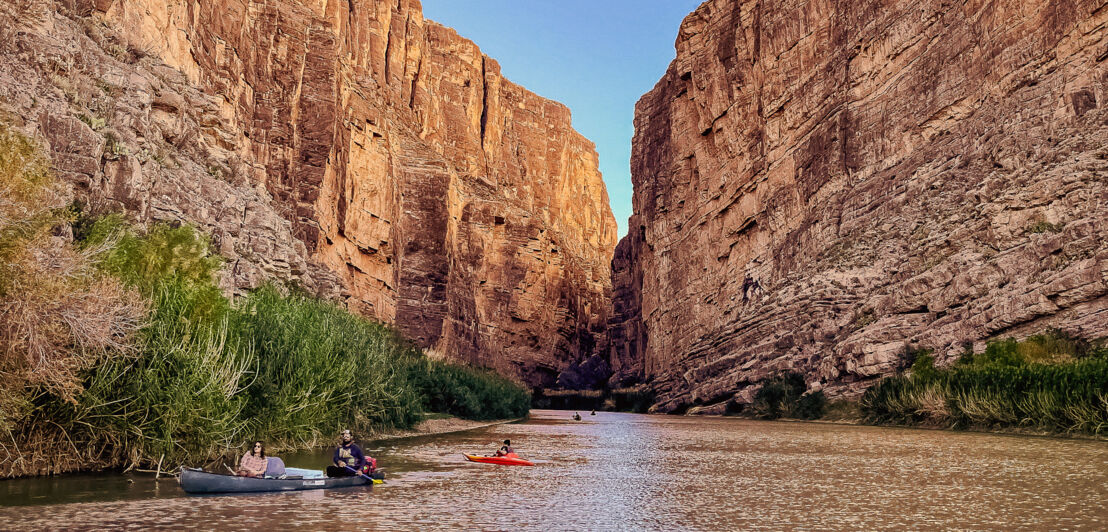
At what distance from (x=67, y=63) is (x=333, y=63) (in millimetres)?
40455

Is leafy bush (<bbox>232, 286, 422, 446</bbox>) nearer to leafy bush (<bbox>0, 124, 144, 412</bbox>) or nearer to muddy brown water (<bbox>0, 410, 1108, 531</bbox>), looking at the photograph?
muddy brown water (<bbox>0, 410, 1108, 531</bbox>)

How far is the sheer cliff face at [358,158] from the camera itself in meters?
32.9

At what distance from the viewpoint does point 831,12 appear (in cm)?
6253

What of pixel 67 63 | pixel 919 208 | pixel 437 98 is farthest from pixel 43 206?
pixel 437 98

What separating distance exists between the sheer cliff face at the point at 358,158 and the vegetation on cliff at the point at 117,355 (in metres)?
8.69

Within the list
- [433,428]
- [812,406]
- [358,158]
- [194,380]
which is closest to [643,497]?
[194,380]

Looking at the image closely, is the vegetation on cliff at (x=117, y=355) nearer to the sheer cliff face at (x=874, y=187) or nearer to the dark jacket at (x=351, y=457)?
the dark jacket at (x=351, y=457)

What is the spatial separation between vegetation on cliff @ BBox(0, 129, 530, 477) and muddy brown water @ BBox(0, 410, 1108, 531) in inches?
35.5

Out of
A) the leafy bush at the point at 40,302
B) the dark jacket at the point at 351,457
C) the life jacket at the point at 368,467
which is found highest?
the leafy bush at the point at 40,302

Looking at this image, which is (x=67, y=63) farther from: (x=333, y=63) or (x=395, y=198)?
(x=395, y=198)

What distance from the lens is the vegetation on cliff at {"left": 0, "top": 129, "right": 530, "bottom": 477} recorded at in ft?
39.7

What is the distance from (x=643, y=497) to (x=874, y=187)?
43533 mm

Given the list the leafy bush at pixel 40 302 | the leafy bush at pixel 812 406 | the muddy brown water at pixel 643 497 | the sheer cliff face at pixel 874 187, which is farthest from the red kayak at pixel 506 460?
the leafy bush at pixel 812 406

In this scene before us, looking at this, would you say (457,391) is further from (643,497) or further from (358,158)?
(358,158)
